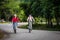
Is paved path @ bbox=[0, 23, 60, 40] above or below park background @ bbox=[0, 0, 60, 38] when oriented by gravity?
below

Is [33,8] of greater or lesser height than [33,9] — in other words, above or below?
above

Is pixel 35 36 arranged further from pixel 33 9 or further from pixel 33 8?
pixel 33 8

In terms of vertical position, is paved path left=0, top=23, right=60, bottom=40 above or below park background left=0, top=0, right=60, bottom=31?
below

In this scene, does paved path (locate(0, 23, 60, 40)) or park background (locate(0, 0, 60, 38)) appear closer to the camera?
park background (locate(0, 0, 60, 38))

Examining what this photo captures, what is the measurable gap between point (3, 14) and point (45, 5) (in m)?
19.9

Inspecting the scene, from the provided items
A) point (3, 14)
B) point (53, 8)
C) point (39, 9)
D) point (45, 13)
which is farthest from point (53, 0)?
point (3, 14)

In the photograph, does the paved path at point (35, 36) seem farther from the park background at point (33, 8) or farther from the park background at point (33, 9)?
the park background at point (33, 8)

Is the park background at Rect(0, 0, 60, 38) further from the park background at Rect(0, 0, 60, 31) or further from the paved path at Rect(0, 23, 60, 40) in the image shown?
the paved path at Rect(0, 23, 60, 40)

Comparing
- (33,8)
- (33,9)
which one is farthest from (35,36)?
(33,8)

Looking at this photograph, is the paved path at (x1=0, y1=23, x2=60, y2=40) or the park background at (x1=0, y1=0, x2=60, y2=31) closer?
the park background at (x1=0, y1=0, x2=60, y2=31)

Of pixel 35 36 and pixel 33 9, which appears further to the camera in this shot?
pixel 33 9

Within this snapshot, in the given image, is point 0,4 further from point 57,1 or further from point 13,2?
point 57,1

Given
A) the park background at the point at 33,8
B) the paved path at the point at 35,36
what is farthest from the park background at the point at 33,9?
the paved path at the point at 35,36

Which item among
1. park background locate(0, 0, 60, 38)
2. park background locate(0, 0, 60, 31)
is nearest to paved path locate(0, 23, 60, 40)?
park background locate(0, 0, 60, 38)
